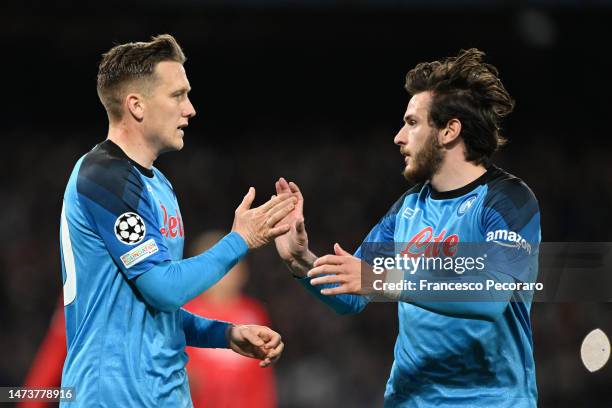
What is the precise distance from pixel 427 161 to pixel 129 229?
145 centimetres

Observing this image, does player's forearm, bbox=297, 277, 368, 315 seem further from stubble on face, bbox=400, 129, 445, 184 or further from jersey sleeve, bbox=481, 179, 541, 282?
jersey sleeve, bbox=481, 179, 541, 282

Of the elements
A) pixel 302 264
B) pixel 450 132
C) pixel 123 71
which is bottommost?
pixel 302 264

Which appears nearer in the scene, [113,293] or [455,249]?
[113,293]

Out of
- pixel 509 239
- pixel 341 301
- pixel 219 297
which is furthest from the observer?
pixel 219 297

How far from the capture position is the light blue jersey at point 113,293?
345 cm

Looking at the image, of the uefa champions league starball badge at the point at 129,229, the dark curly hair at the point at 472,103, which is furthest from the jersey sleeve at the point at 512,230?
the uefa champions league starball badge at the point at 129,229

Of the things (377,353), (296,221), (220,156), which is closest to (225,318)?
(296,221)

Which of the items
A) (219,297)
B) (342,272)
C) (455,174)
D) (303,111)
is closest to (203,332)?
(342,272)

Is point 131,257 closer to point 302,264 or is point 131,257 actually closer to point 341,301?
point 302,264

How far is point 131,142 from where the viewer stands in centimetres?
376

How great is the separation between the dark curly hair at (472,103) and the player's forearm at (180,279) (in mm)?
1263

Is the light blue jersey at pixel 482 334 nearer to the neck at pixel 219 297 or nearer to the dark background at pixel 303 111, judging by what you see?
the neck at pixel 219 297

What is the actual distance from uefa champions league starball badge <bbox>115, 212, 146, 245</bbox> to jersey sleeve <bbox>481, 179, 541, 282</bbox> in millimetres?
1433
